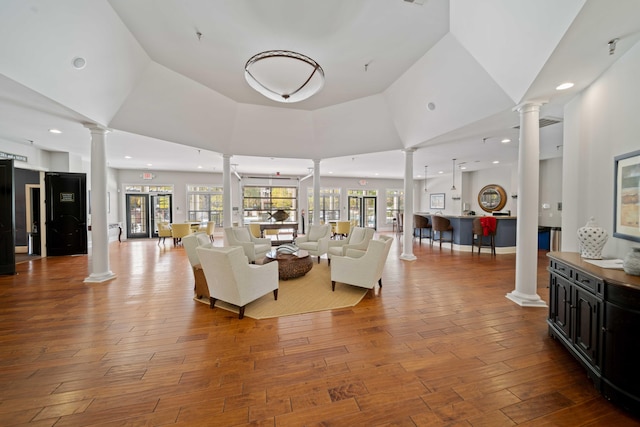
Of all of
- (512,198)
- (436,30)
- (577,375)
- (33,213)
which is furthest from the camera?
(512,198)

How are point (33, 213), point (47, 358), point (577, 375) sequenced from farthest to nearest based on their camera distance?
point (33, 213), point (47, 358), point (577, 375)

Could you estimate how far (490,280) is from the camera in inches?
186

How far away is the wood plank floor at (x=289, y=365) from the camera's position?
172cm

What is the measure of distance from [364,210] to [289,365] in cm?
1172

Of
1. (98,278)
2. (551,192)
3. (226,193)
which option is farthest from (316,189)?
(551,192)

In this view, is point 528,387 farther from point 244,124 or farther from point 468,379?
point 244,124

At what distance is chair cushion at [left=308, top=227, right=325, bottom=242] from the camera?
6570mm

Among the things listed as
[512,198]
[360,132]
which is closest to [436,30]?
[360,132]

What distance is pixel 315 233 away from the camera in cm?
662

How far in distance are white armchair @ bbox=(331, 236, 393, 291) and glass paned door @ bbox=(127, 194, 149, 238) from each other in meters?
10.2

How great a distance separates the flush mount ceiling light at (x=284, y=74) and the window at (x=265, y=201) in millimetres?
8658

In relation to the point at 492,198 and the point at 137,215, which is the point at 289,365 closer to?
the point at 492,198

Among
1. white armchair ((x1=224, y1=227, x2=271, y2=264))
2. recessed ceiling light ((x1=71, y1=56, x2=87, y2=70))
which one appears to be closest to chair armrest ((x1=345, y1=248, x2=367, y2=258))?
white armchair ((x1=224, y1=227, x2=271, y2=264))

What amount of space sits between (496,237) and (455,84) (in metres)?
5.46
